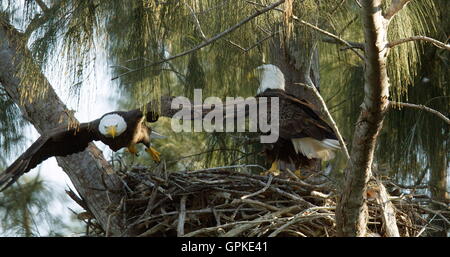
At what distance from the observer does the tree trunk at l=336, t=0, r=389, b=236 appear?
2.48 m

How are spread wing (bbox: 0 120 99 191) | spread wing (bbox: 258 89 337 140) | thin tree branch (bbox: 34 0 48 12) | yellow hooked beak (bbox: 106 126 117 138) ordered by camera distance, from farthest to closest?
yellow hooked beak (bbox: 106 126 117 138) < spread wing (bbox: 258 89 337 140) < spread wing (bbox: 0 120 99 191) < thin tree branch (bbox: 34 0 48 12)

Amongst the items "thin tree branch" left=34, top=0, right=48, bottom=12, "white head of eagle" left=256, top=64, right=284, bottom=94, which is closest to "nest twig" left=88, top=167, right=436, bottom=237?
"white head of eagle" left=256, top=64, right=284, bottom=94

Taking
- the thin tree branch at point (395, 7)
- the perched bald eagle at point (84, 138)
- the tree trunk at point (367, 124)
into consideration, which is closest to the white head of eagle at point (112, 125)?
the perched bald eagle at point (84, 138)

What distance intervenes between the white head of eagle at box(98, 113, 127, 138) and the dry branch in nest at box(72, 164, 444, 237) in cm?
54

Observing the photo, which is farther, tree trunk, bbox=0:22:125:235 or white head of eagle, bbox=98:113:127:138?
white head of eagle, bbox=98:113:127:138

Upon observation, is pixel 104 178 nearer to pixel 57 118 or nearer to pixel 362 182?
pixel 57 118

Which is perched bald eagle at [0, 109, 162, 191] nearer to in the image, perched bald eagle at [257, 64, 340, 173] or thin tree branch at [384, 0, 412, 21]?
perched bald eagle at [257, 64, 340, 173]

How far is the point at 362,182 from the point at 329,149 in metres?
1.90

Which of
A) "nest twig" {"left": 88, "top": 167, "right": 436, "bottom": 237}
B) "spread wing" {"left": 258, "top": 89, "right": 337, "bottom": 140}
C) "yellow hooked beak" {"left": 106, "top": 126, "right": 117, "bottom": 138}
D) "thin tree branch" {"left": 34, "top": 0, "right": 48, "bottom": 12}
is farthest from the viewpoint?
"yellow hooked beak" {"left": 106, "top": 126, "right": 117, "bottom": 138}

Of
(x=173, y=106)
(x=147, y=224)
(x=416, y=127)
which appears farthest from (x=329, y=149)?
(x=147, y=224)

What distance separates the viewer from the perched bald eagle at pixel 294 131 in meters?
4.54

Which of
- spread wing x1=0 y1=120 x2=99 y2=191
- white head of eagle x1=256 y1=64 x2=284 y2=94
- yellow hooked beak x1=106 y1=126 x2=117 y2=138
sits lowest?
spread wing x1=0 y1=120 x2=99 y2=191
